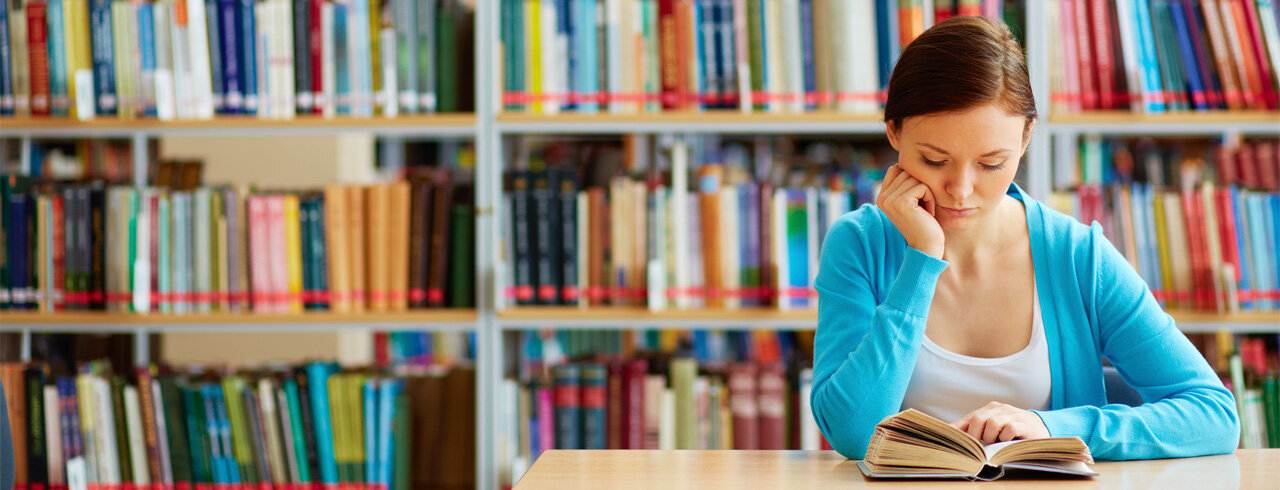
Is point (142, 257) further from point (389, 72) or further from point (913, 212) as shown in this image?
point (913, 212)

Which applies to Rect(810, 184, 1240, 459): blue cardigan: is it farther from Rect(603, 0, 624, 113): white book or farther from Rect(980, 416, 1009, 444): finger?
Rect(603, 0, 624, 113): white book

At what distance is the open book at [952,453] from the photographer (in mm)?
915

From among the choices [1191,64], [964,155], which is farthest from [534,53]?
[1191,64]

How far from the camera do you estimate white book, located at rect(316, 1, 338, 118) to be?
1.94 metres

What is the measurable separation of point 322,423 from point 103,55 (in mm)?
895

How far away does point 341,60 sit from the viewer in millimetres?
1952

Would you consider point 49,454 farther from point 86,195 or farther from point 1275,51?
point 1275,51

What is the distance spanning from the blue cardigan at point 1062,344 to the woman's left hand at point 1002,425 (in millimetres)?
23

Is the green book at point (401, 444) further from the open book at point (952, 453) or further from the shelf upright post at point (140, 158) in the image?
the open book at point (952, 453)

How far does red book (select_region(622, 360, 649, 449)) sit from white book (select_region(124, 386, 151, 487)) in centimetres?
100

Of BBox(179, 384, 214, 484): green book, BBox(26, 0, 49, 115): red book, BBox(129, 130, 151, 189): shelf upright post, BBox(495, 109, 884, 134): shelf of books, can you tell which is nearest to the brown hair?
BBox(495, 109, 884, 134): shelf of books

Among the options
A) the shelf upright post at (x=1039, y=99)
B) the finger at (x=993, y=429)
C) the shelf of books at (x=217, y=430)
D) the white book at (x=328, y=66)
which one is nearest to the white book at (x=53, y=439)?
the shelf of books at (x=217, y=430)

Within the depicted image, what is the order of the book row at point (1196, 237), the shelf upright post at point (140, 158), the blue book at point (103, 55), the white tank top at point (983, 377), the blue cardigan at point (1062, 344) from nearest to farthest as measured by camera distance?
the blue cardigan at point (1062, 344) < the white tank top at point (983, 377) < the book row at point (1196, 237) < the blue book at point (103, 55) < the shelf upright post at point (140, 158)

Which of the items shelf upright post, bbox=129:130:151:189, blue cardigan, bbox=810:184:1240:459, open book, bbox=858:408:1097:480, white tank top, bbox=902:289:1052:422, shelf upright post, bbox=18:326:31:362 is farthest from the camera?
shelf upright post, bbox=129:130:151:189
